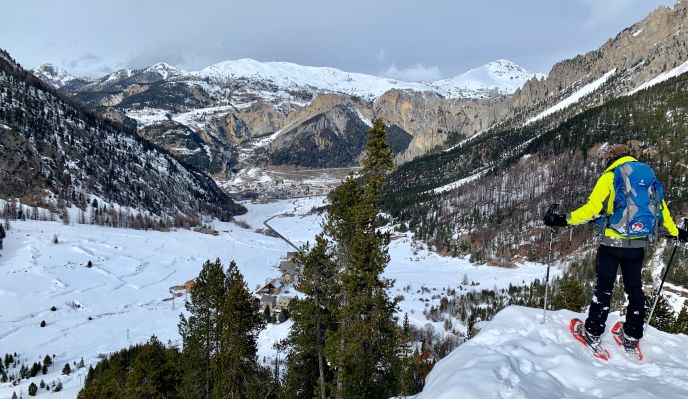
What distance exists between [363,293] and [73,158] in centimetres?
15597

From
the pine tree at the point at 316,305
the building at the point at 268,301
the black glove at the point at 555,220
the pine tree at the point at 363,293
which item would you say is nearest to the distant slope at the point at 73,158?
the building at the point at 268,301

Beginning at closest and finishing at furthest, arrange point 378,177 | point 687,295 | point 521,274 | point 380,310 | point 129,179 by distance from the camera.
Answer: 1. point 380,310
2. point 378,177
3. point 687,295
4. point 521,274
5. point 129,179

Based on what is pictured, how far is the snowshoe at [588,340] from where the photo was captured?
28.0 feet

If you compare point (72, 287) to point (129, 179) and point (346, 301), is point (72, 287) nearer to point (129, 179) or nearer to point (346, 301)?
point (346, 301)

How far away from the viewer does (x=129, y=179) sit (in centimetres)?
15600

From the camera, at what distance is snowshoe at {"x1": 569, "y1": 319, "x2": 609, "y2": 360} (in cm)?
853

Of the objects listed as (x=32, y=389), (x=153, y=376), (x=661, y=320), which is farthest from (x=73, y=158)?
(x=661, y=320)

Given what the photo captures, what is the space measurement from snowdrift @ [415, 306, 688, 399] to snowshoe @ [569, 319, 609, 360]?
0.13 meters

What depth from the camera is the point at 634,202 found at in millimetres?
8109

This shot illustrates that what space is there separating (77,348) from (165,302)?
18677 mm

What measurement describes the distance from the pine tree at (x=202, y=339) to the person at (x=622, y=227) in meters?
21.0

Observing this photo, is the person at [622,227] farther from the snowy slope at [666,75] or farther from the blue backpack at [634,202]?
the snowy slope at [666,75]

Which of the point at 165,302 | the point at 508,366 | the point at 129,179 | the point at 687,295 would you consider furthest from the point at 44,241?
the point at 687,295

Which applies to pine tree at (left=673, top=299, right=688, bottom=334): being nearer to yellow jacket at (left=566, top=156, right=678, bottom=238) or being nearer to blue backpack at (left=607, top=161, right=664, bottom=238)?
yellow jacket at (left=566, top=156, right=678, bottom=238)
